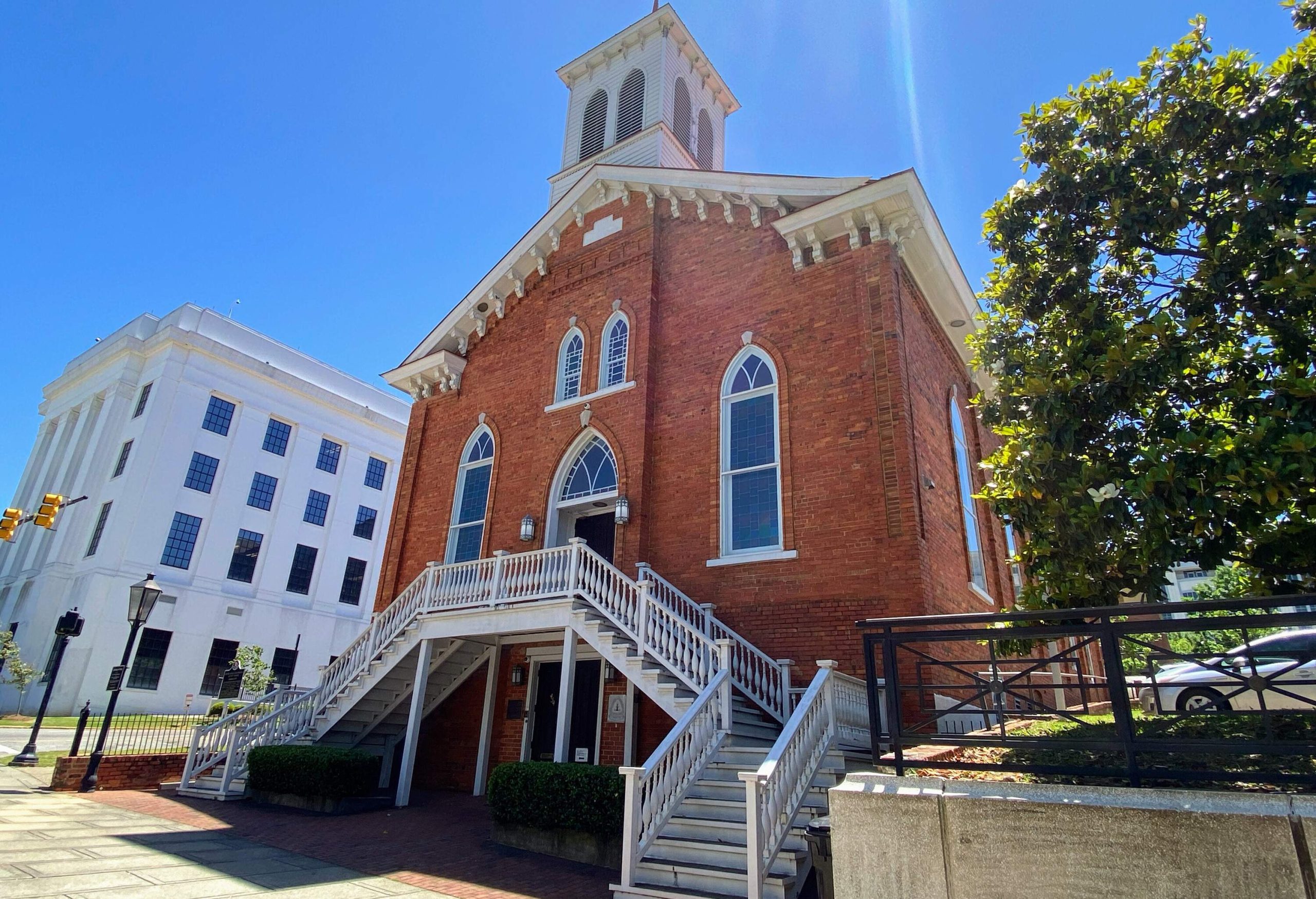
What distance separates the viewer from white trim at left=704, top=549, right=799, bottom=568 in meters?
12.3

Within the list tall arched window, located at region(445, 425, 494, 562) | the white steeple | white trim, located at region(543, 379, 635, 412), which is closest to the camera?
white trim, located at region(543, 379, 635, 412)

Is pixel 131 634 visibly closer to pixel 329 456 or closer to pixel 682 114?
pixel 682 114

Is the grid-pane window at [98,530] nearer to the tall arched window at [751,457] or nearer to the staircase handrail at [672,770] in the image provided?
the tall arched window at [751,457]

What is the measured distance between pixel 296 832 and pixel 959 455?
13363 mm

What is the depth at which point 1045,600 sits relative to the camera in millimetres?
7031

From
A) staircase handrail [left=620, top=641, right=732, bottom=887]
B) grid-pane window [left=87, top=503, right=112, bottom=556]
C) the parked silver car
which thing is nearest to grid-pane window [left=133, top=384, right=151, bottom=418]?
grid-pane window [left=87, top=503, right=112, bottom=556]

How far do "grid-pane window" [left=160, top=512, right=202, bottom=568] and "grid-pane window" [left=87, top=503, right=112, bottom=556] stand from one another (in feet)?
8.04

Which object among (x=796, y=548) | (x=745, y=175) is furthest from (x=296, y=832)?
(x=745, y=175)

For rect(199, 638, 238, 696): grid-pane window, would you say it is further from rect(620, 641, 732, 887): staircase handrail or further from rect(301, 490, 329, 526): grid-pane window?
rect(620, 641, 732, 887): staircase handrail

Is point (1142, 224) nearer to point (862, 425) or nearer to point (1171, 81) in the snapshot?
point (1171, 81)

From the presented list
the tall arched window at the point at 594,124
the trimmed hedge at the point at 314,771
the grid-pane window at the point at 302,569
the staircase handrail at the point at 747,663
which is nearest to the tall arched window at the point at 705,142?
the tall arched window at the point at 594,124

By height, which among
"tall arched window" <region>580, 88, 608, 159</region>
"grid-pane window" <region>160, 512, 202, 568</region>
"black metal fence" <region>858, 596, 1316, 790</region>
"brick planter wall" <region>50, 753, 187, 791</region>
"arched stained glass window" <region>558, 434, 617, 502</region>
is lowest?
"brick planter wall" <region>50, 753, 187, 791</region>

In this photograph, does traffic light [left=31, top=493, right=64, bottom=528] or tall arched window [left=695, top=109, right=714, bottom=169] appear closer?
traffic light [left=31, top=493, right=64, bottom=528]

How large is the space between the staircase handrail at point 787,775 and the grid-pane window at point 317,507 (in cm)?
3572
